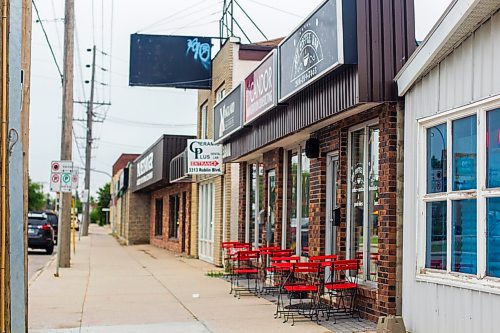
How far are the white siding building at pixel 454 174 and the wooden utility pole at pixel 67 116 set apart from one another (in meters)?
13.0

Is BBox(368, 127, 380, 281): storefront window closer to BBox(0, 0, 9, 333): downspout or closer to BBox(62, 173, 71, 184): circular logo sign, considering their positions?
BBox(0, 0, 9, 333): downspout

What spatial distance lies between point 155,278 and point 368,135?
354 inches

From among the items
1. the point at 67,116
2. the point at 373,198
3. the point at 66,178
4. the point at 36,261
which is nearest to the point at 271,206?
the point at 373,198

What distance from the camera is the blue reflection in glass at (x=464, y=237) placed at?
7.71 metres

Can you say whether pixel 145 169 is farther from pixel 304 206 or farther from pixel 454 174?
pixel 454 174

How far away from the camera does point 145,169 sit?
3369cm

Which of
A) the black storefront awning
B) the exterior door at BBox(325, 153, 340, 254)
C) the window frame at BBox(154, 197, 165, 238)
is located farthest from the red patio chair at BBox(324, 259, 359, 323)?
the window frame at BBox(154, 197, 165, 238)

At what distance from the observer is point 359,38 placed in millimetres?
9188

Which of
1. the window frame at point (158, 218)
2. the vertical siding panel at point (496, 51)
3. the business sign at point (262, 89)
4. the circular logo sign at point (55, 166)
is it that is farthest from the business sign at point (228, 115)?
the window frame at point (158, 218)

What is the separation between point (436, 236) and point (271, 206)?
7.46 meters

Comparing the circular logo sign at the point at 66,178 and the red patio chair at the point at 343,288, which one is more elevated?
the circular logo sign at the point at 66,178

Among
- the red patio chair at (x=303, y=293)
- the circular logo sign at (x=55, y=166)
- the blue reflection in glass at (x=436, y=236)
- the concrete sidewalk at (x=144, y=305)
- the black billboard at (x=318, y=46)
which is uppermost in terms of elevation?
the black billboard at (x=318, y=46)

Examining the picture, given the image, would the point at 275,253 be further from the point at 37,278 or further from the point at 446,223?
the point at 37,278

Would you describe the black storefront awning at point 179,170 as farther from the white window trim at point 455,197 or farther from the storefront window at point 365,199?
the white window trim at point 455,197
